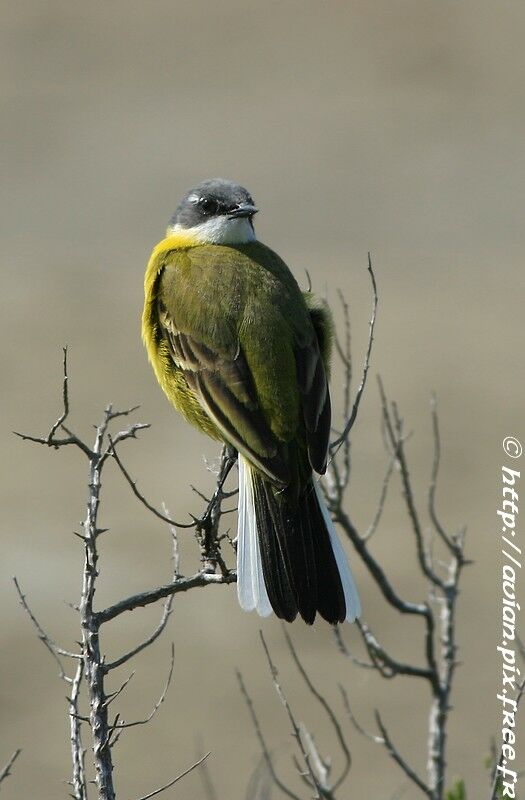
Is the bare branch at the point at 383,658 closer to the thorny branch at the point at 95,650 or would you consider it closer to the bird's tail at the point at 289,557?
the bird's tail at the point at 289,557

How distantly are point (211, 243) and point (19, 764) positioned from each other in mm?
6168

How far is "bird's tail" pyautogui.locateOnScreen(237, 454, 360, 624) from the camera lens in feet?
18.5

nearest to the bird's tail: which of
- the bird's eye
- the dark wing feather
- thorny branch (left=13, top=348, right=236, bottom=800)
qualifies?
the dark wing feather

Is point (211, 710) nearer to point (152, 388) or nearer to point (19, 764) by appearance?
point (19, 764)

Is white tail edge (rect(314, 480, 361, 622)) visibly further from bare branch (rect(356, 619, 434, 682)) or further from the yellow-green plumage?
the yellow-green plumage

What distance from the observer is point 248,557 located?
573cm

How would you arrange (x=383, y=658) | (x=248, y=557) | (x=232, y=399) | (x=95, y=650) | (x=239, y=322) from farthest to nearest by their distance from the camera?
(x=239, y=322) < (x=232, y=399) < (x=383, y=658) < (x=248, y=557) < (x=95, y=650)

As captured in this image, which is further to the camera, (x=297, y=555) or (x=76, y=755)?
(x=297, y=555)

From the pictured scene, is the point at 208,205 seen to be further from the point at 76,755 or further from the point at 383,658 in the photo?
the point at 76,755

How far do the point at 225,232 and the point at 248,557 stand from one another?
79.2 inches

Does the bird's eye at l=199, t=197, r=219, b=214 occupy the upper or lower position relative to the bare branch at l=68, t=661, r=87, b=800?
upper

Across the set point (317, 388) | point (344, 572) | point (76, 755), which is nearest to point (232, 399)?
point (317, 388)

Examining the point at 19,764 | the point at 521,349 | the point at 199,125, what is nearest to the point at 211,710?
the point at 19,764

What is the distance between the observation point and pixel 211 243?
7.18m
